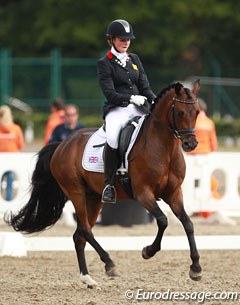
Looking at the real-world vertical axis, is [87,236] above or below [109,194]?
below

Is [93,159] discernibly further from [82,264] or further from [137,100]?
[82,264]

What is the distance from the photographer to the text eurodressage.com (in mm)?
7641

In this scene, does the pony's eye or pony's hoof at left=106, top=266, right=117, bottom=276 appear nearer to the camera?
the pony's eye

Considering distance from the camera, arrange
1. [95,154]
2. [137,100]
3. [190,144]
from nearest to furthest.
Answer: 1. [190,144]
2. [137,100]
3. [95,154]

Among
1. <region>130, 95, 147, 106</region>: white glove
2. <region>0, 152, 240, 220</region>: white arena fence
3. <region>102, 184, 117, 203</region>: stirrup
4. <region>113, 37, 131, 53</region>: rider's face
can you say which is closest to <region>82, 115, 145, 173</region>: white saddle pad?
<region>102, 184, 117, 203</region>: stirrup

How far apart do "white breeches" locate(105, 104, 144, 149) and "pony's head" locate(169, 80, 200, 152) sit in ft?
2.33

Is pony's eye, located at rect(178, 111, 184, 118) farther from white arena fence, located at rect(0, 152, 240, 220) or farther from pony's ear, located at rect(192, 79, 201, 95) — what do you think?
white arena fence, located at rect(0, 152, 240, 220)

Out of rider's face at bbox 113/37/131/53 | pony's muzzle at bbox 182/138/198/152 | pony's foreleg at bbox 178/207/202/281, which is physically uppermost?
rider's face at bbox 113/37/131/53

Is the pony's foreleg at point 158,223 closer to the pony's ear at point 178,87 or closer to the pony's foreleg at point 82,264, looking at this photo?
the pony's foreleg at point 82,264

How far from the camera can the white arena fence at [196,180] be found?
44.6 feet

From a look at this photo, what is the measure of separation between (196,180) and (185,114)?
19.2ft

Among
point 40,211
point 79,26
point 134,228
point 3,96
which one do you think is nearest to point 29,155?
point 134,228

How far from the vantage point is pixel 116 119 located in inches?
347

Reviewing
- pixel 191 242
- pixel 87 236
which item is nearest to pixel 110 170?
pixel 87 236
